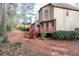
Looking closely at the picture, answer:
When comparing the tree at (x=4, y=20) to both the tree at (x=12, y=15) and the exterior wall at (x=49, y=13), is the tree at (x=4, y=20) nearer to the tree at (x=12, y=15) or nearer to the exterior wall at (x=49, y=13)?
the tree at (x=12, y=15)

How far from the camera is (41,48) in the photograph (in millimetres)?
1614

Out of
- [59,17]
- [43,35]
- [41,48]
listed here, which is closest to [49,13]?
[59,17]

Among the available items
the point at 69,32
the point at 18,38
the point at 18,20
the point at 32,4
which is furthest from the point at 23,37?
the point at 69,32

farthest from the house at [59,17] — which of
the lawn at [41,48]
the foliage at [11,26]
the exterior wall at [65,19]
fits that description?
the foliage at [11,26]

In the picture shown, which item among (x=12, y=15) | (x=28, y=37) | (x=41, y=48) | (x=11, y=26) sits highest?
(x=12, y=15)

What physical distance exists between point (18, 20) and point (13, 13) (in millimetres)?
82

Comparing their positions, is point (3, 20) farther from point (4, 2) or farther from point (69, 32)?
point (69, 32)

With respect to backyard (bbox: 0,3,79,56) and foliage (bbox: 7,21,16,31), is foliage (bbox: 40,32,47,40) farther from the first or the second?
foliage (bbox: 7,21,16,31)

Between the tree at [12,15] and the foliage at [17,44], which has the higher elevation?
the tree at [12,15]

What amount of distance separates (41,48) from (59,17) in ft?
1.09

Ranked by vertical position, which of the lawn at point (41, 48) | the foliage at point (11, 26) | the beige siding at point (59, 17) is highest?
the beige siding at point (59, 17)

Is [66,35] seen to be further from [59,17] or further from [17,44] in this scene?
[17,44]

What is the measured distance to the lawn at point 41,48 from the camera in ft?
5.28

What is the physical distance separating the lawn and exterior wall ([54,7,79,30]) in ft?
0.46
